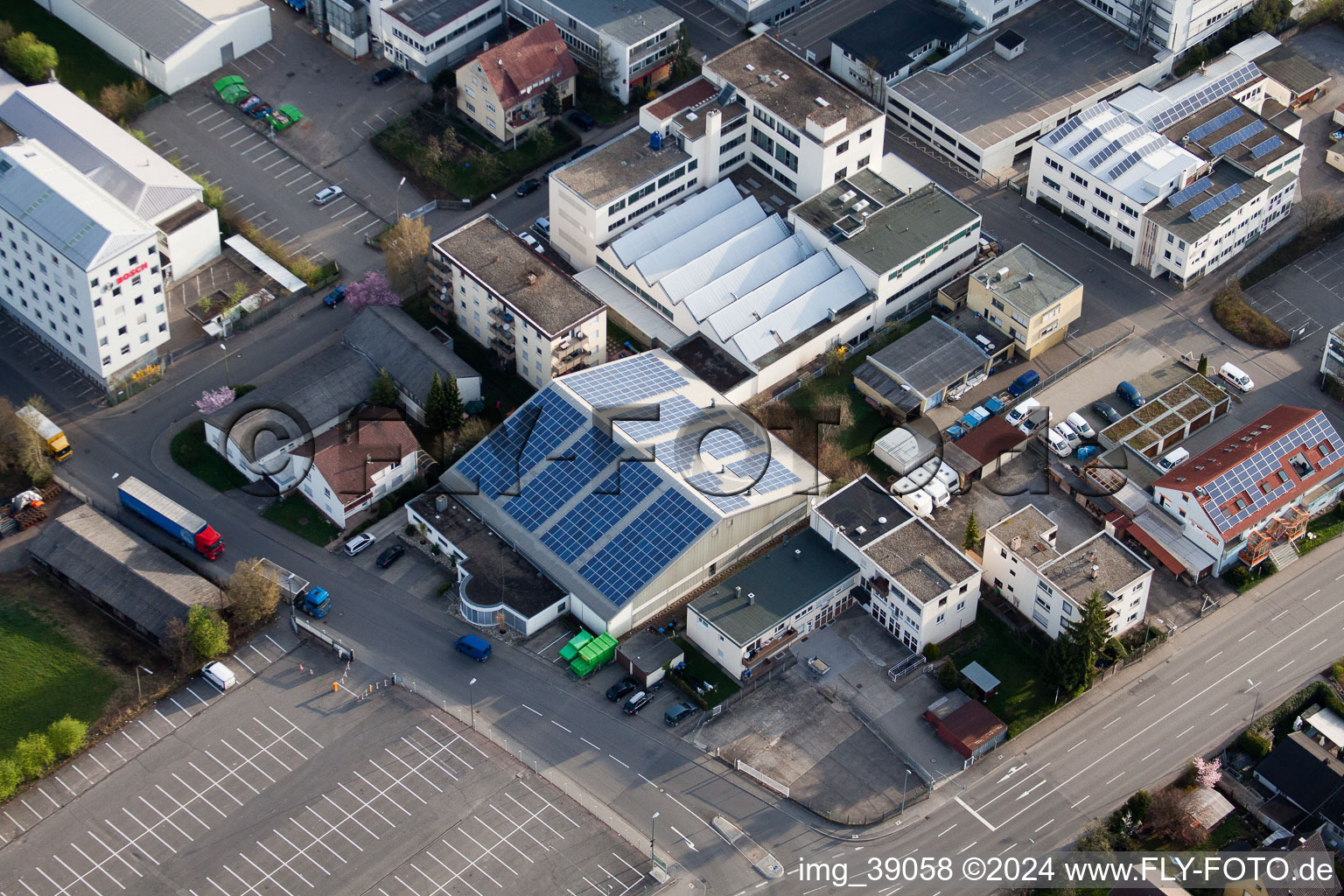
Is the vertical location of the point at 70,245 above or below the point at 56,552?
above

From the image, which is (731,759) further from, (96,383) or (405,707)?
(96,383)

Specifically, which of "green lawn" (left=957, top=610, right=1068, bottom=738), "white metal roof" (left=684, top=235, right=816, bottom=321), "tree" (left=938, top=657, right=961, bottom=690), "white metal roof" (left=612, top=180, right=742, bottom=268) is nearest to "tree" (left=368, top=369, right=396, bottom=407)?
"white metal roof" (left=612, top=180, right=742, bottom=268)

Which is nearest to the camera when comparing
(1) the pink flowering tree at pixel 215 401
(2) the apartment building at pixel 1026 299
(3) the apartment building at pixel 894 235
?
(1) the pink flowering tree at pixel 215 401

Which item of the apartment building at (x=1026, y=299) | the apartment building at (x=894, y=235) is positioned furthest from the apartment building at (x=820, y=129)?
the apartment building at (x=1026, y=299)

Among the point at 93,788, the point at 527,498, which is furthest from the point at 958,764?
the point at 93,788

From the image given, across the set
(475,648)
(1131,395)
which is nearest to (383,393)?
(475,648)

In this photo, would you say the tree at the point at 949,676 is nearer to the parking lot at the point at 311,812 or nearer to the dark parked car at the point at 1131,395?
the parking lot at the point at 311,812
